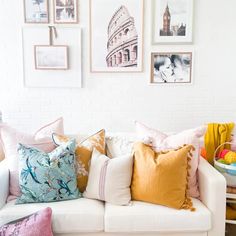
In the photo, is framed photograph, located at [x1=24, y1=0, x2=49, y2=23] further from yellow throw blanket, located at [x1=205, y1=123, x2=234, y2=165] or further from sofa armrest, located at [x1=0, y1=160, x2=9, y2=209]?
yellow throw blanket, located at [x1=205, y1=123, x2=234, y2=165]

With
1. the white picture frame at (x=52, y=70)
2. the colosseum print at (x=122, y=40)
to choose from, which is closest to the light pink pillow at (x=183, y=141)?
the colosseum print at (x=122, y=40)

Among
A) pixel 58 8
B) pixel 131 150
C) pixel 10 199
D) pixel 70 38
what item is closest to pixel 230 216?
pixel 131 150

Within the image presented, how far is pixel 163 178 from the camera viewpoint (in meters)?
2.04

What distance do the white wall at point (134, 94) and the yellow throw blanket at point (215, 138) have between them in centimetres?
46

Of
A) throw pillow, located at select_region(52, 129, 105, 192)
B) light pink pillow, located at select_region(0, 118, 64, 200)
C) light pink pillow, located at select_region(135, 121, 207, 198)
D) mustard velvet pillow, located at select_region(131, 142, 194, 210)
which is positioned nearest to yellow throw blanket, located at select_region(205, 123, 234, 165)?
light pink pillow, located at select_region(135, 121, 207, 198)

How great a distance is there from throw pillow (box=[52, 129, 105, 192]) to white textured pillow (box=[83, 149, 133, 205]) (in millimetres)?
55

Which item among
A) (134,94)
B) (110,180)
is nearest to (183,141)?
(110,180)

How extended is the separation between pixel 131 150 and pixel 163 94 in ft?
2.78

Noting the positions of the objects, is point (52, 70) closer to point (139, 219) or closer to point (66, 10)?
point (66, 10)

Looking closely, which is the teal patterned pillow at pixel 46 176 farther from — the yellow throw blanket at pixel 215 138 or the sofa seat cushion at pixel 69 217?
the yellow throw blanket at pixel 215 138

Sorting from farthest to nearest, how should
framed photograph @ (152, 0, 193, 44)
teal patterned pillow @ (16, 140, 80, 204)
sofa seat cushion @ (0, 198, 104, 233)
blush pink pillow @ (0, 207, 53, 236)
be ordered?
framed photograph @ (152, 0, 193, 44), teal patterned pillow @ (16, 140, 80, 204), sofa seat cushion @ (0, 198, 104, 233), blush pink pillow @ (0, 207, 53, 236)

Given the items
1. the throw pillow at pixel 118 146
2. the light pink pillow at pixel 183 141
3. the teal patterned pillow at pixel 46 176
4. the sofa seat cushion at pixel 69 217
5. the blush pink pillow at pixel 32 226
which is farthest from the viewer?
the throw pillow at pixel 118 146

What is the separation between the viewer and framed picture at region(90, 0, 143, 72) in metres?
2.82

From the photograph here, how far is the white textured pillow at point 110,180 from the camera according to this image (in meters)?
2.10
